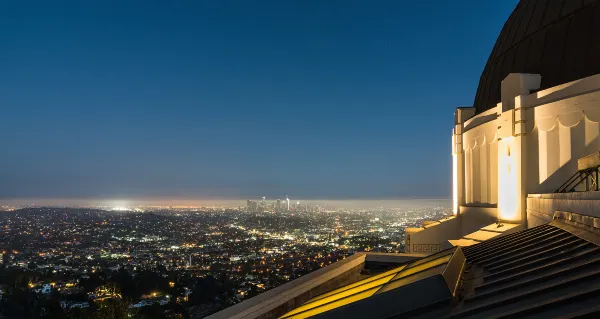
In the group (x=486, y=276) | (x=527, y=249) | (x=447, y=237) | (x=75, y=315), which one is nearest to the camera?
(x=486, y=276)

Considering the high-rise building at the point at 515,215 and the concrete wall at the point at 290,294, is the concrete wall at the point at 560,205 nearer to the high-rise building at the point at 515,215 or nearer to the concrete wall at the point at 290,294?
the high-rise building at the point at 515,215

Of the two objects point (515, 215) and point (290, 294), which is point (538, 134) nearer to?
point (515, 215)

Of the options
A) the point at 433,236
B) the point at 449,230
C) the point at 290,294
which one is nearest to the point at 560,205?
the point at 290,294

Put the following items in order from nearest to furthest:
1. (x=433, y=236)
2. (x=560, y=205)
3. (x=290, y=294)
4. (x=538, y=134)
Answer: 1. (x=560, y=205)
2. (x=290, y=294)
3. (x=538, y=134)
4. (x=433, y=236)

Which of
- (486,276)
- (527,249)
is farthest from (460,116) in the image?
(486,276)

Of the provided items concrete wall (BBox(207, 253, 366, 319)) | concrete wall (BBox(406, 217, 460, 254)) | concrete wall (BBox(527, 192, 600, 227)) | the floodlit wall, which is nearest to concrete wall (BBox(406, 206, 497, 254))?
concrete wall (BBox(406, 217, 460, 254))

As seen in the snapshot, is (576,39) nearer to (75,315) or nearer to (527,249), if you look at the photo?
(527,249)
